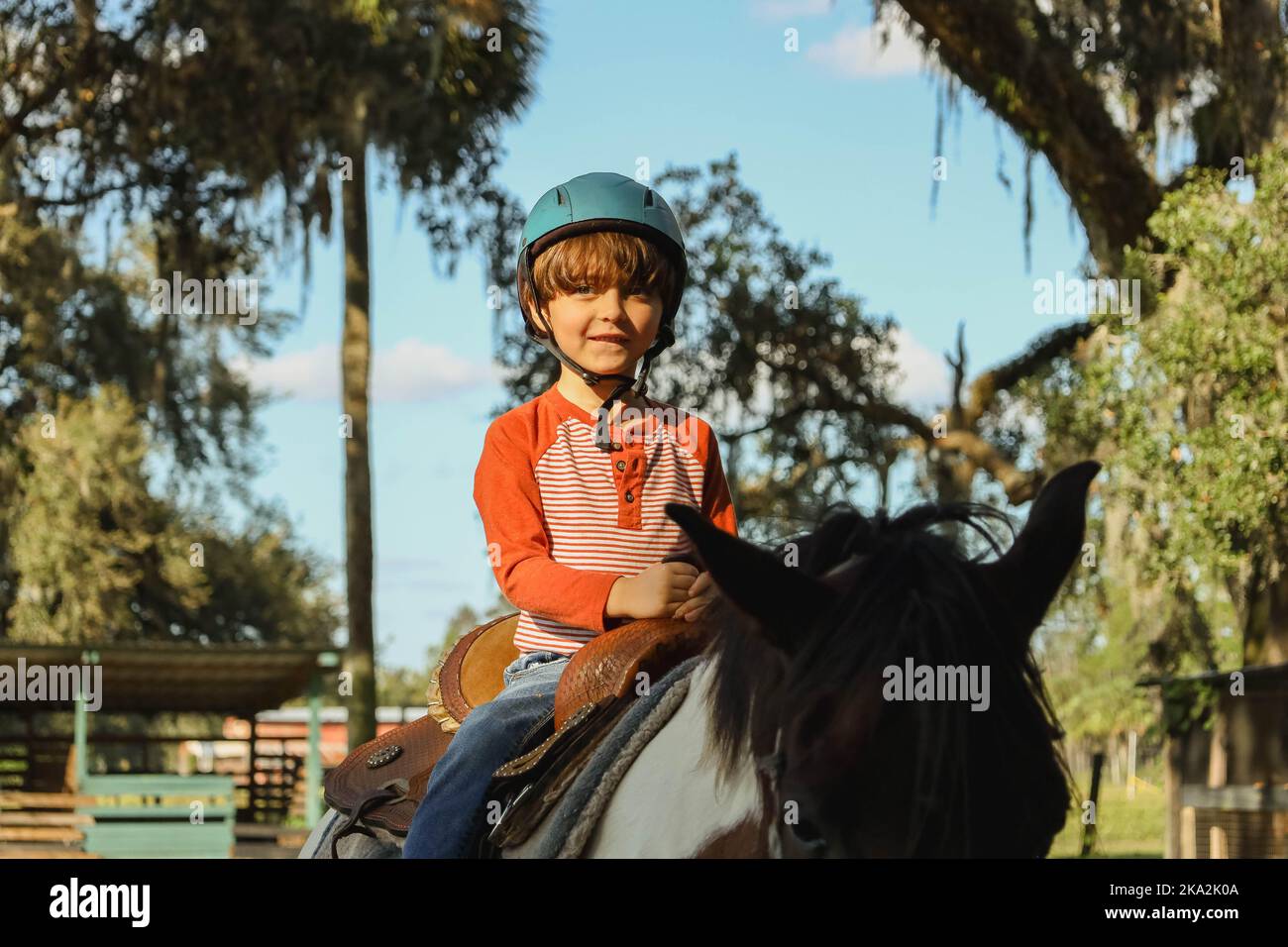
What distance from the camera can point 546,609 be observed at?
2.62m

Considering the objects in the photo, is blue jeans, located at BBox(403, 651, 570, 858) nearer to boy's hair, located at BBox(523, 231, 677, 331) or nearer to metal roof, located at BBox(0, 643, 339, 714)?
boy's hair, located at BBox(523, 231, 677, 331)

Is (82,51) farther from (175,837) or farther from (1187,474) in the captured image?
(1187,474)

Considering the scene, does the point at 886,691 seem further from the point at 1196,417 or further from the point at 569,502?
the point at 1196,417

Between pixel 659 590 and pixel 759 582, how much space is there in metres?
0.67

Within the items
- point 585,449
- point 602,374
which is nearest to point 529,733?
point 585,449

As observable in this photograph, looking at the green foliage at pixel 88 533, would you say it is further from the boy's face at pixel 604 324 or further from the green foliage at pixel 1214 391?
the boy's face at pixel 604 324

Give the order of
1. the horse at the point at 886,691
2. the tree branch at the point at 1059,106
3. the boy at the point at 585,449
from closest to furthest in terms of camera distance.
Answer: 1. the horse at the point at 886,691
2. the boy at the point at 585,449
3. the tree branch at the point at 1059,106

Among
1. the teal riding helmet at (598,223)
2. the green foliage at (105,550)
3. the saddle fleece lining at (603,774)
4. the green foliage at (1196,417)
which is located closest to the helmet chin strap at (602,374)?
the teal riding helmet at (598,223)

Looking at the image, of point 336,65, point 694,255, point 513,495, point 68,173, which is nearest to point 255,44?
point 336,65

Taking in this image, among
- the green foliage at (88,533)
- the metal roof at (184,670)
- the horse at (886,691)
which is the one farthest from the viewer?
the green foliage at (88,533)

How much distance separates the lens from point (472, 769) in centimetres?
250

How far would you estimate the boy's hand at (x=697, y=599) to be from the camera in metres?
2.36

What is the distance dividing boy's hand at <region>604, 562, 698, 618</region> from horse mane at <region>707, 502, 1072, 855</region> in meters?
0.43

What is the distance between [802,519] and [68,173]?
19256 mm
